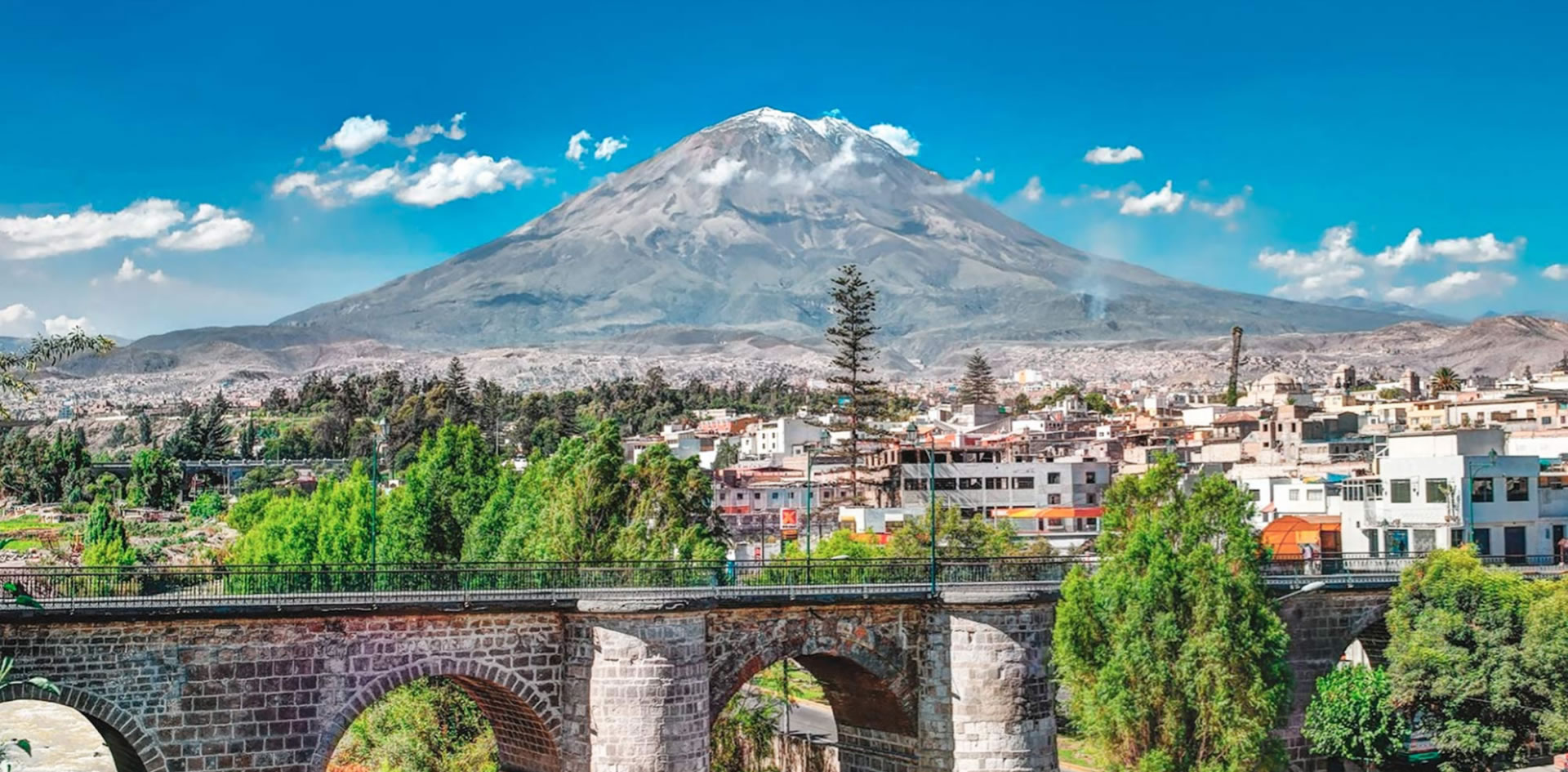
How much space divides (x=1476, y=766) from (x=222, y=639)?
83.6 ft

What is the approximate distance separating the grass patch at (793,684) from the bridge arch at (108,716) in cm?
3096

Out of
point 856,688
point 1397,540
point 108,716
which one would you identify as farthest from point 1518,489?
point 108,716

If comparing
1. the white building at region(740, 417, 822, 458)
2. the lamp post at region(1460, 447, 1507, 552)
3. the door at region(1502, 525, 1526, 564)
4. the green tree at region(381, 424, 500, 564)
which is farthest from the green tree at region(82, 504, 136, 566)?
the white building at region(740, 417, 822, 458)

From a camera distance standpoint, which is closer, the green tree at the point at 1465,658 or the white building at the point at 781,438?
the green tree at the point at 1465,658

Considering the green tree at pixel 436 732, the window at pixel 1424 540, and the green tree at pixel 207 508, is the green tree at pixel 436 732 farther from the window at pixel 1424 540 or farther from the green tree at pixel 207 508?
the green tree at pixel 207 508

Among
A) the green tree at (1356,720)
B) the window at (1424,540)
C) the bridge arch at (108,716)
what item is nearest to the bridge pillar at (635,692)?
the bridge arch at (108,716)

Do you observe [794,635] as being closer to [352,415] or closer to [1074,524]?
[1074,524]

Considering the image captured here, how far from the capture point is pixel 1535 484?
44.9 m

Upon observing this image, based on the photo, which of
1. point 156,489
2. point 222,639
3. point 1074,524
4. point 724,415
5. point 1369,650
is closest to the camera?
point 222,639

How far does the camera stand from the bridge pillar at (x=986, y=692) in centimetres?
3058

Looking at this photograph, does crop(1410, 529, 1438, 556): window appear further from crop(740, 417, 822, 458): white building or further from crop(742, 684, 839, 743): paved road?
crop(740, 417, 822, 458): white building

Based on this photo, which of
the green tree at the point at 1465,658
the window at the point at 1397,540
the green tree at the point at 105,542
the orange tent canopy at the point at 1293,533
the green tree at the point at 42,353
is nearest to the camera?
the green tree at the point at 42,353

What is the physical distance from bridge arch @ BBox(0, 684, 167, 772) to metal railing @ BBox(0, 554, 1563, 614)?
1.30 meters

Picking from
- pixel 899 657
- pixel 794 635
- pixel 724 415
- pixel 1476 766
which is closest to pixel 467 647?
pixel 794 635
